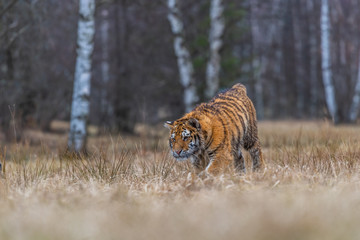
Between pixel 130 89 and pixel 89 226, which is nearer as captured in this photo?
pixel 89 226

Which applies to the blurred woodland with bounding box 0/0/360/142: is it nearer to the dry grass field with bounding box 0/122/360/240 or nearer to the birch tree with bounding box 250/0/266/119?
the dry grass field with bounding box 0/122/360/240

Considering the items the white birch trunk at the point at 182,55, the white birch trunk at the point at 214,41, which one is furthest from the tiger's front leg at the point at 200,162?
the white birch trunk at the point at 214,41

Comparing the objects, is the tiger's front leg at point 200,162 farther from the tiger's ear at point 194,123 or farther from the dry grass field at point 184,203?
the tiger's ear at point 194,123

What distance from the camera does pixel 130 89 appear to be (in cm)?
Answer: 1524

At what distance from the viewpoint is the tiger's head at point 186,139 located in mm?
4785

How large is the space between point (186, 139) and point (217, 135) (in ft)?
1.34

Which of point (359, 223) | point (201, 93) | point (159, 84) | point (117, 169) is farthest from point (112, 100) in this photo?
point (359, 223)

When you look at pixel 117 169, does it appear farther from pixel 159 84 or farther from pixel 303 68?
pixel 303 68

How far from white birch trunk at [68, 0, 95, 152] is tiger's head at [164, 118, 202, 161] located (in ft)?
14.9

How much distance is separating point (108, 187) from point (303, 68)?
2997cm

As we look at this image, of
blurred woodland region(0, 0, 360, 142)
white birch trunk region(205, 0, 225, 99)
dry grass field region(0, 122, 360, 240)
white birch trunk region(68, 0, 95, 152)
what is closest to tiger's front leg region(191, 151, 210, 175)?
dry grass field region(0, 122, 360, 240)

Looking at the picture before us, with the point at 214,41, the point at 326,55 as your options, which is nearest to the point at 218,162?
the point at 214,41

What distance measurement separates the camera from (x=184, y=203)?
376cm

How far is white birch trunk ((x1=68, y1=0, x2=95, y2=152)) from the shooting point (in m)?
9.01
